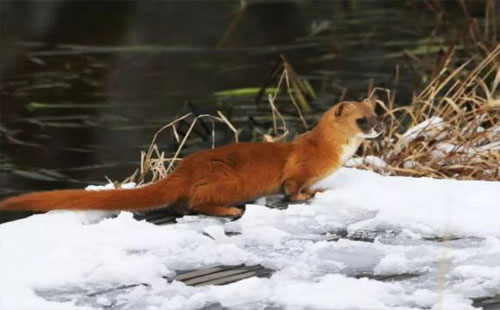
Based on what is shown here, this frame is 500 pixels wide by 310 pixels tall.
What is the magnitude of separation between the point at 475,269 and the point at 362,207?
718 millimetres

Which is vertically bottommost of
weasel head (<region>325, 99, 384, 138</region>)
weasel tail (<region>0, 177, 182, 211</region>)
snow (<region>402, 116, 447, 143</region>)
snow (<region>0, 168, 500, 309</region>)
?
snow (<region>0, 168, 500, 309</region>)

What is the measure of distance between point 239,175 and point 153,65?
5.04 m

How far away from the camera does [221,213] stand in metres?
3.94

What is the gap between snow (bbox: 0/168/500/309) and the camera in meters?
3.14

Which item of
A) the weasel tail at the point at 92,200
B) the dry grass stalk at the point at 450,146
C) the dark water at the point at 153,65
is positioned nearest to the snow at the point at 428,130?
the dry grass stalk at the point at 450,146

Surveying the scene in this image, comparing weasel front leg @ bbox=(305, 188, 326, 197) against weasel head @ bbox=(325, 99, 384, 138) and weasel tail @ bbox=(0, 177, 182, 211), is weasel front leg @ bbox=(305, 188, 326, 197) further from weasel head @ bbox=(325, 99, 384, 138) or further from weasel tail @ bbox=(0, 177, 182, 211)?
weasel tail @ bbox=(0, 177, 182, 211)

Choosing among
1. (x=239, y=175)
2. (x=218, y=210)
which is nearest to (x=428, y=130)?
(x=239, y=175)

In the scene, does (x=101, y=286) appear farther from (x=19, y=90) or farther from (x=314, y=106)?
(x=19, y=90)

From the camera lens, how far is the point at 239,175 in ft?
13.3

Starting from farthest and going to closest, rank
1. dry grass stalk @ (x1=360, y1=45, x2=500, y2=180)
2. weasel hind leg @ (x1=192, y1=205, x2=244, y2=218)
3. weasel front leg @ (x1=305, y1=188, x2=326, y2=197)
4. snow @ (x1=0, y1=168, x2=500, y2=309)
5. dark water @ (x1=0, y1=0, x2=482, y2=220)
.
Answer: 1. dark water @ (x1=0, y1=0, x2=482, y2=220)
2. dry grass stalk @ (x1=360, y1=45, x2=500, y2=180)
3. weasel front leg @ (x1=305, y1=188, x2=326, y2=197)
4. weasel hind leg @ (x1=192, y1=205, x2=244, y2=218)
5. snow @ (x1=0, y1=168, x2=500, y2=309)

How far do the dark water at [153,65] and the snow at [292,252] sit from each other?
2.07 meters

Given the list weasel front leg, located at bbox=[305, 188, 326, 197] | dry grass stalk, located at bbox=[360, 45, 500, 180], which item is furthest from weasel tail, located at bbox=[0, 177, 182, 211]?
dry grass stalk, located at bbox=[360, 45, 500, 180]

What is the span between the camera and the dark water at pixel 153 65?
714 cm

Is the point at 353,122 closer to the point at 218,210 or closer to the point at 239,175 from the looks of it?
the point at 239,175
